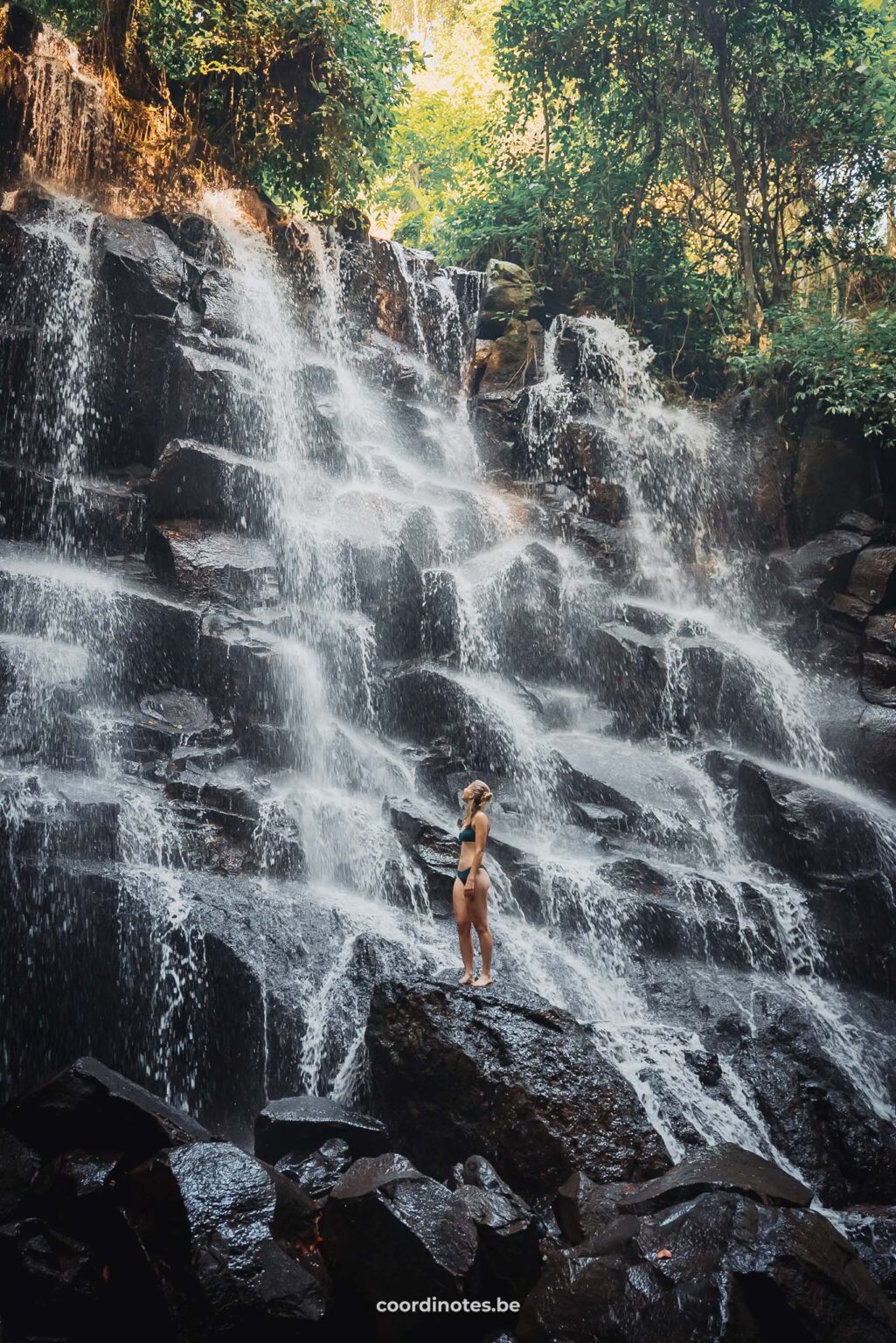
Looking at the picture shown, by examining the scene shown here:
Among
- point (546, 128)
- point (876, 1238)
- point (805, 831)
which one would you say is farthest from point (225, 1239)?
point (546, 128)

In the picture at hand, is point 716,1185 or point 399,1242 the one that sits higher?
point 716,1185

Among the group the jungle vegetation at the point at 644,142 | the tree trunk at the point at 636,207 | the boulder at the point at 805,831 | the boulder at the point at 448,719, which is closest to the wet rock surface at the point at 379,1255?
the boulder at the point at 805,831

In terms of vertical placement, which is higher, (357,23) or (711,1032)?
(357,23)

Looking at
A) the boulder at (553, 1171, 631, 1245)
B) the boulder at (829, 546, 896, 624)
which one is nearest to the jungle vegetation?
the boulder at (829, 546, 896, 624)

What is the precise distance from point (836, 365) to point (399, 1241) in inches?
601

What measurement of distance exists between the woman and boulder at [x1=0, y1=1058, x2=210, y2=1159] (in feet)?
9.15

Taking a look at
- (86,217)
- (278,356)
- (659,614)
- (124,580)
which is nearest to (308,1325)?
(124,580)

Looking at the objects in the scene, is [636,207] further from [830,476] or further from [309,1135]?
[309,1135]

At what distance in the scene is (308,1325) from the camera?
13.5 feet

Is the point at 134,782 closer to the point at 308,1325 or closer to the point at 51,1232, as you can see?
the point at 51,1232

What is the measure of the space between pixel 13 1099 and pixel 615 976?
18.5 feet

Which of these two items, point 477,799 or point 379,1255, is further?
point 477,799

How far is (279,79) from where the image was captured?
17641 millimetres

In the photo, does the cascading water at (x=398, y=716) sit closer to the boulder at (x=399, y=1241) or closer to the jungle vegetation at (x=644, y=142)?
the boulder at (x=399, y=1241)
